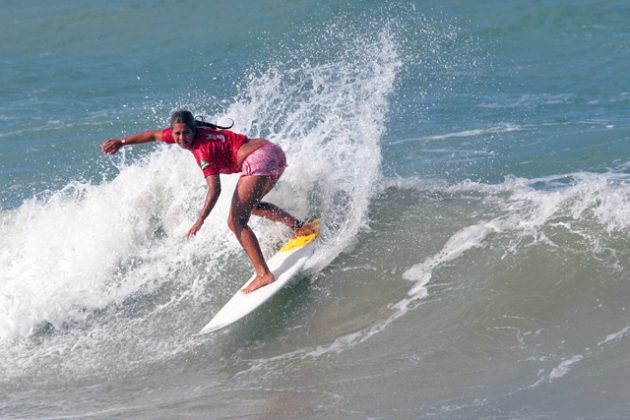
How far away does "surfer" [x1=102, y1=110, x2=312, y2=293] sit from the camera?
23.3 feet

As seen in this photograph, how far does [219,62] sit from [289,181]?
7.87 meters

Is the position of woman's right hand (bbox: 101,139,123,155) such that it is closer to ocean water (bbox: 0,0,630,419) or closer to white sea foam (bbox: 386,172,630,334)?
ocean water (bbox: 0,0,630,419)

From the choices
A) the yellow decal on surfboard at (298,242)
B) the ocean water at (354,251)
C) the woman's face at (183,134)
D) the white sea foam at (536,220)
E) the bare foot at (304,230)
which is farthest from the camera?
the bare foot at (304,230)

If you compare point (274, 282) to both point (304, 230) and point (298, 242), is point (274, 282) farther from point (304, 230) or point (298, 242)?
point (304, 230)

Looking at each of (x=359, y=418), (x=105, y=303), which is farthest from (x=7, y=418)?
(x=359, y=418)

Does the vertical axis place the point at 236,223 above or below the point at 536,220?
above

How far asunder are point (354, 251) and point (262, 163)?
1.56 m

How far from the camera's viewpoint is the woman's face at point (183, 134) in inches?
272

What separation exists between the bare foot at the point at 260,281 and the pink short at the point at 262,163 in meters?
0.86

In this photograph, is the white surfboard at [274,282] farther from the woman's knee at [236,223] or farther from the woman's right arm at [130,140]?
the woman's right arm at [130,140]

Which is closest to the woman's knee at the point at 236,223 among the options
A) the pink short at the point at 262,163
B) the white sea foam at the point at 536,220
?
the pink short at the point at 262,163

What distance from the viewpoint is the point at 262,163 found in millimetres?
7250

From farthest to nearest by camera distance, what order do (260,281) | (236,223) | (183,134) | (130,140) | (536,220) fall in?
1. (536,220)
2. (260,281)
3. (130,140)
4. (236,223)
5. (183,134)

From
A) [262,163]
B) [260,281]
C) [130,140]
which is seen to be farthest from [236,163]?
[260,281]
